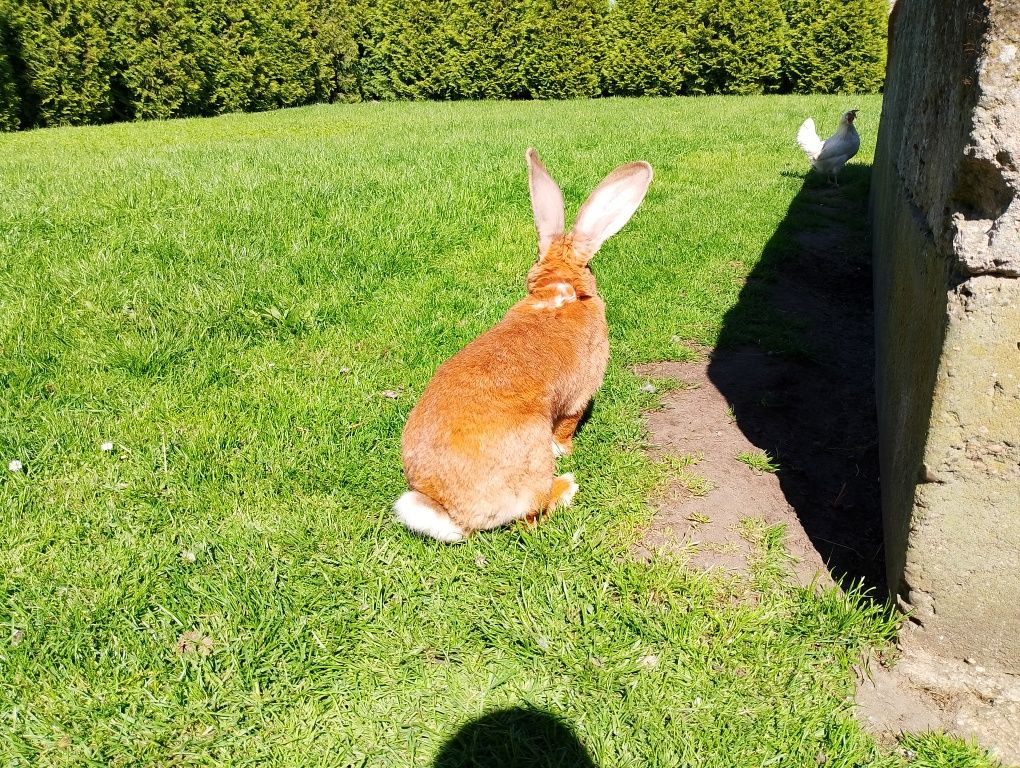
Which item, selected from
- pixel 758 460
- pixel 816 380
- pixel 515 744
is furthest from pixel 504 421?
pixel 816 380

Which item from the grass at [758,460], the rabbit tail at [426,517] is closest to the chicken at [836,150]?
the grass at [758,460]

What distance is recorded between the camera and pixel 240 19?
53.6ft

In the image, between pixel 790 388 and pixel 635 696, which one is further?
pixel 790 388

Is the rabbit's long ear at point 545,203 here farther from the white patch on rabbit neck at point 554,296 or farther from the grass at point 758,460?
the grass at point 758,460

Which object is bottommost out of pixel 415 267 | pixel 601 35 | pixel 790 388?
pixel 790 388

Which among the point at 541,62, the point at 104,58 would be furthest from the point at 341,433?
the point at 541,62

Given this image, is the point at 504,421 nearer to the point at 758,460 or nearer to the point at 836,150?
the point at 758,460

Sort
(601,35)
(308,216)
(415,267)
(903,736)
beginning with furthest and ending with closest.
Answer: (601,35) < (308,216) < (415,267) < (903,736)

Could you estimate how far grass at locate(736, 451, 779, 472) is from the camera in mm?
3428

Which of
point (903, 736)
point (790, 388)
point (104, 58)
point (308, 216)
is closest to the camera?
point (903, 736)

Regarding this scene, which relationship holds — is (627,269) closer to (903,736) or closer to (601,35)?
(903,736)

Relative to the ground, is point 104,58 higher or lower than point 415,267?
higher

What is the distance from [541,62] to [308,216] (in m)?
16.0

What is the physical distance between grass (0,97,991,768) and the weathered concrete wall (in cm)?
33
